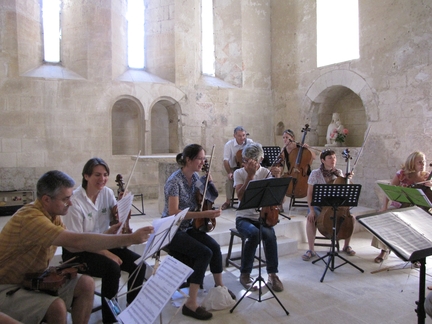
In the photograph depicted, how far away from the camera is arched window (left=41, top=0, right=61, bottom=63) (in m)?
7.27

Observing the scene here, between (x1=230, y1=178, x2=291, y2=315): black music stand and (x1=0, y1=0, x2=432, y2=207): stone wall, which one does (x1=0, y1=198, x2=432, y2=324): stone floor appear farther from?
(x1=0, y1=0, x2=432, y2=207): stone wall

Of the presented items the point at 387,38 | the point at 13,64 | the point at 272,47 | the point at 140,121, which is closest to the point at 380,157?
the point at 387,38

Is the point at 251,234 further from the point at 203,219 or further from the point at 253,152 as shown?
the point at 253,152

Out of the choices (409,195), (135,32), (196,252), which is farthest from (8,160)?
(409,195)

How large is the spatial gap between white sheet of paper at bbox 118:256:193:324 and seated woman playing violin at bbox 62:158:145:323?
68cm

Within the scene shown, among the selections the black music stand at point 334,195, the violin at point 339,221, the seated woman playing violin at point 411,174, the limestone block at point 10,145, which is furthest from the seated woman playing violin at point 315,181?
the limestone block at point 10,145

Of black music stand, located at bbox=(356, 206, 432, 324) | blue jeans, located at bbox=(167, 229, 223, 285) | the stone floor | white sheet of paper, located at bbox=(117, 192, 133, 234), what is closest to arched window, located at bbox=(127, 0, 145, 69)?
the stone floor

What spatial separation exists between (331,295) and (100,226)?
2.16 metres

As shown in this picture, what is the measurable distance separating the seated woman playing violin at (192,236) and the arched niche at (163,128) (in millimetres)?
5046

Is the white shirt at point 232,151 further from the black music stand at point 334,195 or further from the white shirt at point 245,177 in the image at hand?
the black music stand at point 334,195

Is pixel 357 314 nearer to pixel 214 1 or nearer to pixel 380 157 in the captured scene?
pixel 380 157

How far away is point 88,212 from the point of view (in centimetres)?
285

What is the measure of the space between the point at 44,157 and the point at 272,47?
5466 millimetres

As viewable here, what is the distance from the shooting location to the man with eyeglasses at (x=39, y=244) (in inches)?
77.0
